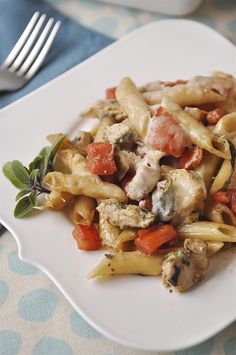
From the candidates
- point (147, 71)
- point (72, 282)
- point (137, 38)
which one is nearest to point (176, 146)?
point (72, 282)

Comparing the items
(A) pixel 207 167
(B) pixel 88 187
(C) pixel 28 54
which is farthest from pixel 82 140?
(C) pixel 28 54

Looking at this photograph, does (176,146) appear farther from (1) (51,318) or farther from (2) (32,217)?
(1) (51,318)

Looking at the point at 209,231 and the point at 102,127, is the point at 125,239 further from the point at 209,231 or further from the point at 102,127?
the point at 102,127

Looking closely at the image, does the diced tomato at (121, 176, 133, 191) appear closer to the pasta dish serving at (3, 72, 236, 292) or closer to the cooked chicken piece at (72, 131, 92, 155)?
the pasta dish serving at (3, 72, 236, 292)

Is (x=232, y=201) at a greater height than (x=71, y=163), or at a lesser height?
lesser

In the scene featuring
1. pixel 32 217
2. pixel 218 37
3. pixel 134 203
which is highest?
pixel 32 217

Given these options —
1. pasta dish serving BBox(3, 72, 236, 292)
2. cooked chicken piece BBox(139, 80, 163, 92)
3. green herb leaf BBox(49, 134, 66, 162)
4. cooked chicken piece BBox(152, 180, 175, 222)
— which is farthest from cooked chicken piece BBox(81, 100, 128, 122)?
cooked chicken piece BBox(152, 180, 175, 222)

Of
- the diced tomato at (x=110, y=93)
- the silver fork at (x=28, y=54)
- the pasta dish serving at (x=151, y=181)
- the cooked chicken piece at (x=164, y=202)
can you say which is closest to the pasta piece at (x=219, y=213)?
the pasta dish serving at (x=151, y=181)
